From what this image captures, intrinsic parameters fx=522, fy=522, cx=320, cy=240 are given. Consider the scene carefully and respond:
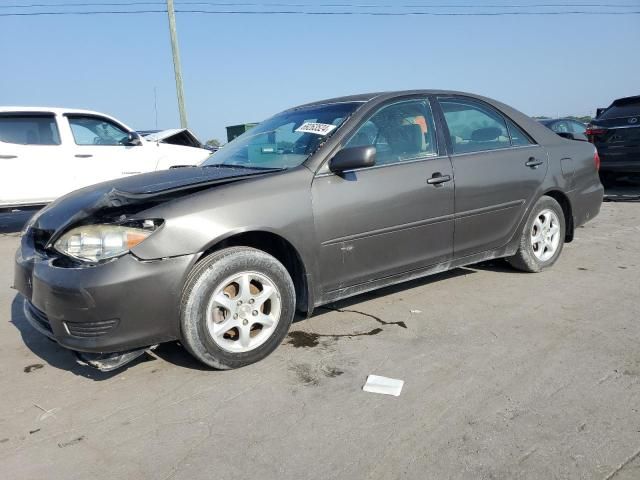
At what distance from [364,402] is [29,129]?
24.0 feet

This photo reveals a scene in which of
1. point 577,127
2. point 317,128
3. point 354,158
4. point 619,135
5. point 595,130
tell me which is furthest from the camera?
point 577,127

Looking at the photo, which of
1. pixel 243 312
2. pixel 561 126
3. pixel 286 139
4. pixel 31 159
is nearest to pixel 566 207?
pixel 286 139

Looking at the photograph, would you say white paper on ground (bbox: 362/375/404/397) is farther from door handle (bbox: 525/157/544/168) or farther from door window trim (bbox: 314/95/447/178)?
door handle (bbox: 525/157/544/168)

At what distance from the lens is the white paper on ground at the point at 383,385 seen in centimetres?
270

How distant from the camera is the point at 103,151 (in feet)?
27.4

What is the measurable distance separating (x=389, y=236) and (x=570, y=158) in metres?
2.32

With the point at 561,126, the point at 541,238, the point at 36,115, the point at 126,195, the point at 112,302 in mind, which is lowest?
the point at 541,238

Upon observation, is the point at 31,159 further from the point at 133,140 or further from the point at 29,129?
the point at 133,140

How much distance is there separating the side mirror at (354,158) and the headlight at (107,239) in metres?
1.18

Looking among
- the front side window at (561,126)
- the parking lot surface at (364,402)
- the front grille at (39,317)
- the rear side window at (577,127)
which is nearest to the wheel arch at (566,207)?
the parking lot surface at (364,402)

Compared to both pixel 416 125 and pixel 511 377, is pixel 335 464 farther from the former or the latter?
pixel 416 125

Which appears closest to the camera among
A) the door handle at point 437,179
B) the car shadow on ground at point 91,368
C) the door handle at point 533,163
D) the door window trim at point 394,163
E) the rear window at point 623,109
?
the car shadow on ground at point 91,368

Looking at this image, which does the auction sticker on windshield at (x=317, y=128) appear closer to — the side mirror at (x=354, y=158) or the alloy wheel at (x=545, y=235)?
the side mirror at (x=354, y=158)

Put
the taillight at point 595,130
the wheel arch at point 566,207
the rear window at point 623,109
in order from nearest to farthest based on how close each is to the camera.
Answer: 1. the wheel arch at point 566,207
2. the rear window at point 623,109
3. the taillight at point 595,130
